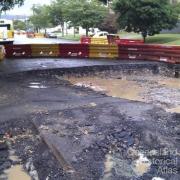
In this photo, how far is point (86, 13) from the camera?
60875 millimetres

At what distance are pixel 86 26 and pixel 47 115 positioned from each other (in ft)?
174

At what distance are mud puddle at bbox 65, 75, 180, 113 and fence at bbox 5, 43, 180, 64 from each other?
3937 millimetres

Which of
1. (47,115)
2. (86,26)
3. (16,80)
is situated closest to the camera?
(47,115)

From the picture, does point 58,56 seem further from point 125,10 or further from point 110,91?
point 125,10

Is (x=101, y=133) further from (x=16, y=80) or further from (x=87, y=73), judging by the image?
(x=87, y=73)

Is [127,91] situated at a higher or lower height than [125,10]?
lower

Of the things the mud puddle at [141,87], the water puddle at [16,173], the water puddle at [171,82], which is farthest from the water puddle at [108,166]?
the water puddle at [171,82]

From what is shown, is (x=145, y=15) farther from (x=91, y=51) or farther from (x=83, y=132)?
(x=83, y=132)

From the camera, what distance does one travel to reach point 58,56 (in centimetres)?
2584

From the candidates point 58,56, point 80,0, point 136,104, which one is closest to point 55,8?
point 80,0

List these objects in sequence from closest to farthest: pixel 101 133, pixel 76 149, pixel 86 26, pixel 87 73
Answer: pixel 76 149
pixel 101 133
pixel 87 73
pixel 86 26

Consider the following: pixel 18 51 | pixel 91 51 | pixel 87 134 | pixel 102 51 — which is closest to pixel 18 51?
pixel 18 51

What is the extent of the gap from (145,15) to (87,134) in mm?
33697

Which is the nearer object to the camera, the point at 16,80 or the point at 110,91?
the point at 110,91
